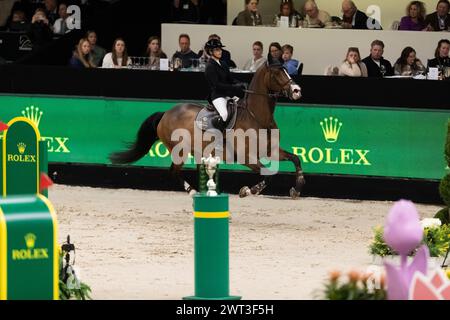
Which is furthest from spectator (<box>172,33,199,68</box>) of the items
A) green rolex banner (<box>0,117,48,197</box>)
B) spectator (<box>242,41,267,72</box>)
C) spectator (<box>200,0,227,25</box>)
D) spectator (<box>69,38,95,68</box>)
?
green rolex banner (<box>0,117,48,197</box>)

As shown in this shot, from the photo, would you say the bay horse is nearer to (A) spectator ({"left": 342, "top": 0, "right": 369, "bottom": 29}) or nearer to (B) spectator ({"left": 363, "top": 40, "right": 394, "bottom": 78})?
(B) spectator ({"left": 363, "top": 40, "right": 394, "bottom": 78})

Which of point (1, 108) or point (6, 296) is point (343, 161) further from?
point (6, 296)

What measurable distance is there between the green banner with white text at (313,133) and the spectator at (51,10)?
3.79m

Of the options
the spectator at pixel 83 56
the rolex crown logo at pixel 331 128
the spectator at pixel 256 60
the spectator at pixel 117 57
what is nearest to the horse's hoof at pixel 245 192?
the rolex crown logo at pixel 331 128

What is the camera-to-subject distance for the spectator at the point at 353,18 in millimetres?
22281

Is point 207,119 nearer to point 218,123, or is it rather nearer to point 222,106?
point 218,123

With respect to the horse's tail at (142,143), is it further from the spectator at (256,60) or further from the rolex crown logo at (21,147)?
the rolex crown logo at (21,147)

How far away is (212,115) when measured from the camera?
19.2 m

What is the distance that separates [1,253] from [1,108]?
1386 cm

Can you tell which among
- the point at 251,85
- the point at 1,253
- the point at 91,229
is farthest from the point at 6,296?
the point at 251,85

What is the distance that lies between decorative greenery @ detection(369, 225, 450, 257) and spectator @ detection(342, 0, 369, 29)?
8538 mm

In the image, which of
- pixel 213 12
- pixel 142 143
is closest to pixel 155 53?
pixel 142 143

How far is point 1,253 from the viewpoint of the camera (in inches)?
332

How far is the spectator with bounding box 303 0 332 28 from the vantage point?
2258 centimetres
